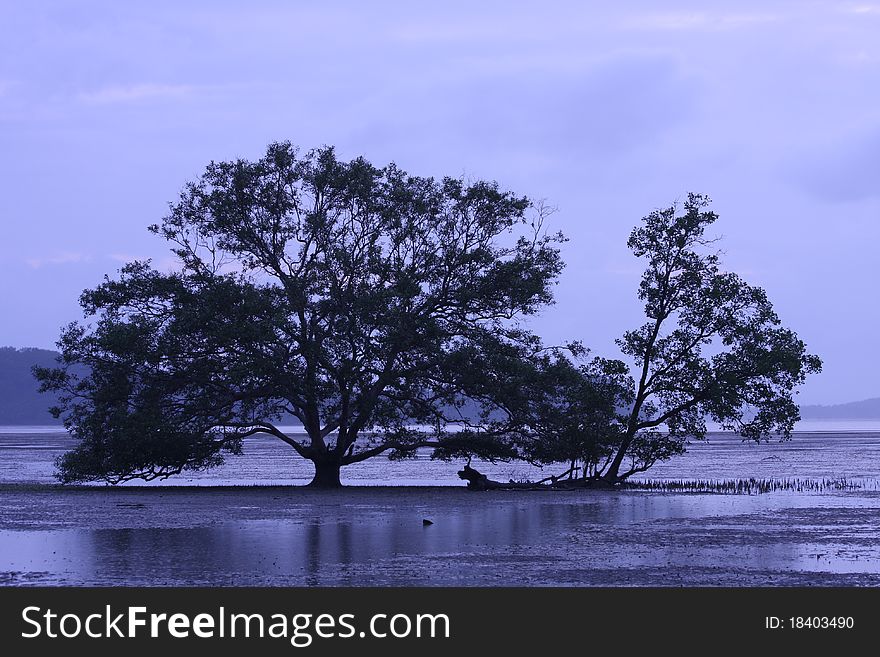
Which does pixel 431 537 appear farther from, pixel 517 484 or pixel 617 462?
pixel 617 462

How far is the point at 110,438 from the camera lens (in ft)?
132

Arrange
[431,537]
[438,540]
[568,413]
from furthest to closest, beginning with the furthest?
[568,413] < [431,537] < [438,540]

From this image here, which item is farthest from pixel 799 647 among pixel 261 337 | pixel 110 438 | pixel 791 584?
pixel 110 438

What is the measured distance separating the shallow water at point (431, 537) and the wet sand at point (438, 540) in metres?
0.05

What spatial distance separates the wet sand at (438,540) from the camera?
1862 centimetres

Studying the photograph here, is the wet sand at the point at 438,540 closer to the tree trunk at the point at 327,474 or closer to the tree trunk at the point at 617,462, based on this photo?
the tree trunk at the point at 617,462

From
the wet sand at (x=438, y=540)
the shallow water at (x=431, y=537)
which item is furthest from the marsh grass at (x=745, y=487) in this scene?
the wet sand at (x=438, y=540)

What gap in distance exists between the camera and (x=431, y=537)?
25344 millimetres

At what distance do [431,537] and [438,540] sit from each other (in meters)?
0.72

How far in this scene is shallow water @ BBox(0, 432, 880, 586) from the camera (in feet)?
61.5

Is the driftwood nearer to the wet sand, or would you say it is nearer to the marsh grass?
the marsh grass

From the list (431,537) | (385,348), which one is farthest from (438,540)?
(385,348)

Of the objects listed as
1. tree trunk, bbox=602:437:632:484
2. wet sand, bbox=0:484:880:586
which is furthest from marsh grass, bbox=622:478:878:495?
wet sand, bbox=0:484:880:586

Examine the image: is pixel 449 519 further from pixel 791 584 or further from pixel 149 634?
pixel 149 634
